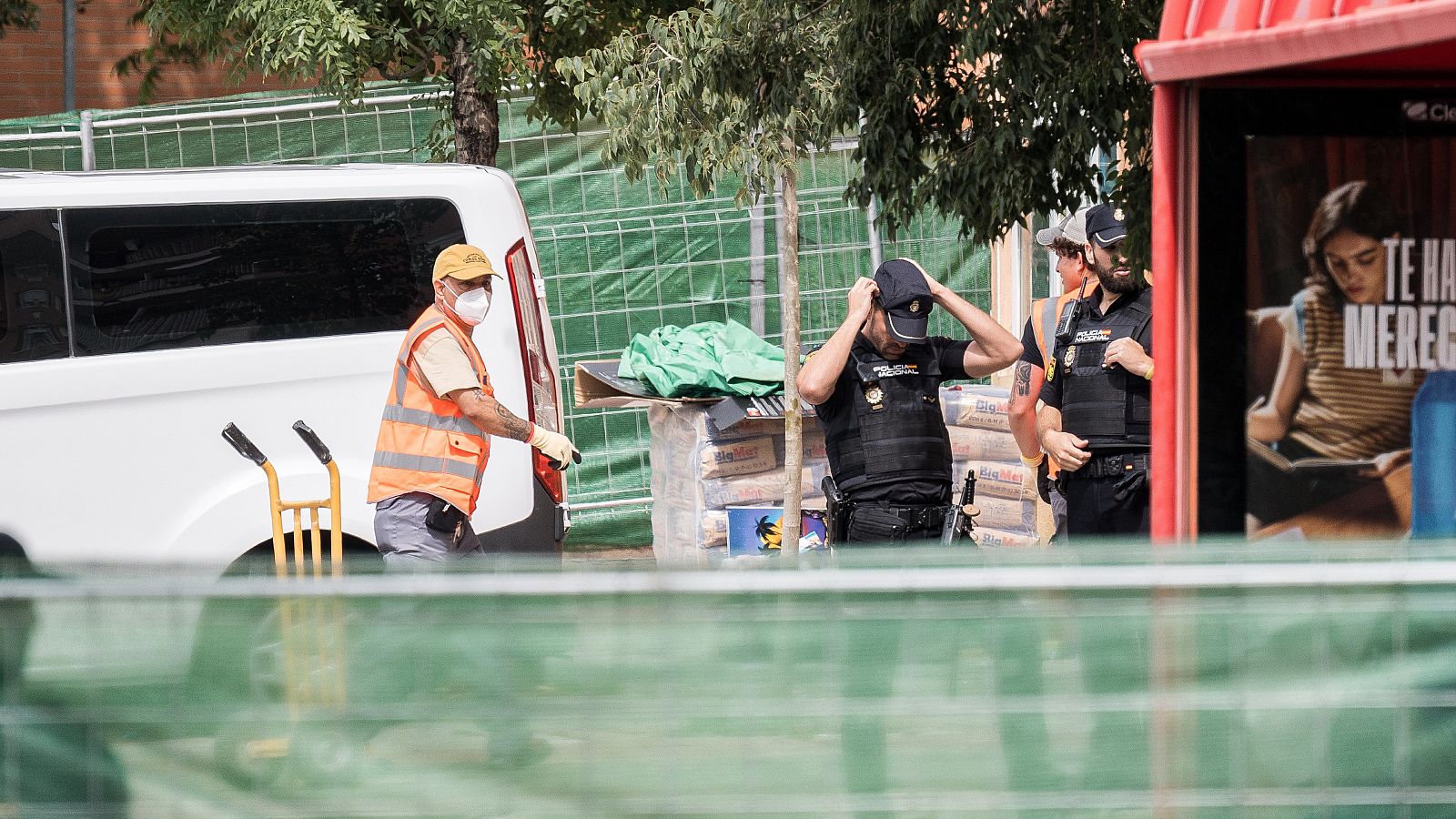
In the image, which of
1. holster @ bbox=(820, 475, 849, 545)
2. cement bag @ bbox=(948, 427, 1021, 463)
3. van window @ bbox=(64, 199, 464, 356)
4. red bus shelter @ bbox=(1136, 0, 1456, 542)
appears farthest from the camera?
cement bag @ bbox=(948, 427, 1021, 463)

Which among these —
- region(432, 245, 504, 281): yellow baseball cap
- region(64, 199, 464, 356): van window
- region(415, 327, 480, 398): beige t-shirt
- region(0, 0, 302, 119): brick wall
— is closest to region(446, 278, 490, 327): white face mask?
region(432, 245, 504, 281): yellow baseball cap

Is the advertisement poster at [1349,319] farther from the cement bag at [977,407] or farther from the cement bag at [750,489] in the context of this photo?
the cement bag at [750,489]

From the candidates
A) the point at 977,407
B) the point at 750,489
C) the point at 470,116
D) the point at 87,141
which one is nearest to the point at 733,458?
the point at 750,489

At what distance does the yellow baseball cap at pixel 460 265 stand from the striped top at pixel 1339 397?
3.26 m

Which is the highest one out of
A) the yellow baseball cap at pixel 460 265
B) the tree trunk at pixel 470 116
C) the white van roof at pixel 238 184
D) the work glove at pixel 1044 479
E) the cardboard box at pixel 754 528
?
the tree trunk at pixel 470 116

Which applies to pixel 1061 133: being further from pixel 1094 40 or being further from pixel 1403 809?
pixel 1403 809

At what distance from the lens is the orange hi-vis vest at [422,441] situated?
19.2 feet

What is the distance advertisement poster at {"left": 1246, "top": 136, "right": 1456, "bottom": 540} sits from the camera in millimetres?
3621

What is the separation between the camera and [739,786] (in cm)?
237

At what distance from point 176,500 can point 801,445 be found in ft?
11.3

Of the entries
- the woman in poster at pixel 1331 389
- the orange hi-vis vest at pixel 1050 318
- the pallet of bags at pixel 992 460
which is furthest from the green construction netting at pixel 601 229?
the woman in poster at pixel 1331 389

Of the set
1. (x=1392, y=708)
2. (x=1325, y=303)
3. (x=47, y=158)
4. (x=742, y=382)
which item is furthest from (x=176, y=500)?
(x=47, y=158)

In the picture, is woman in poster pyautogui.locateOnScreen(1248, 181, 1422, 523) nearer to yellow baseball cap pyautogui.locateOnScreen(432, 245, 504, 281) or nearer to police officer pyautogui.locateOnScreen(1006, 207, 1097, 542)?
police officer pyautogui.locateOnScreen(1006, 207, 1097, 542)

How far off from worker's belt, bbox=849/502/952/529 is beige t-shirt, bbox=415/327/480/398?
1.50 m
